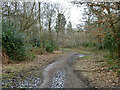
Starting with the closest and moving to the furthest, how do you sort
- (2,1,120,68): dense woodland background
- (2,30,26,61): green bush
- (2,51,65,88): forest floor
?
(2,51,65,88): forest floor, (2,1,120,68): dense woodland background, (2,30,26,61): green bush

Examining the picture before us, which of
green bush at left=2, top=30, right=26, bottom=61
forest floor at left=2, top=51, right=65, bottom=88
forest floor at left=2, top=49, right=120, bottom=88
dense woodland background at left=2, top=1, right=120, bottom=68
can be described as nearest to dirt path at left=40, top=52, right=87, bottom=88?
forest floor at left=2, top=49, right=120, bottom=88

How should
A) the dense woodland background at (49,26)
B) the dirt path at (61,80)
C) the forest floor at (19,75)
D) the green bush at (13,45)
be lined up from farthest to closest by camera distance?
the green bush at (13,45)
the dense woodland background at (49,26)
the forest floor at (19,75)
the dirt path at (61,80)

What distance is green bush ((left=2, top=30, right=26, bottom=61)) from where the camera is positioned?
5.85 meters

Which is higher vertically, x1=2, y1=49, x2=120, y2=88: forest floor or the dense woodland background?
the dense woodland background

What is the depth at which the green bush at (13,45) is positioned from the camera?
5852mm

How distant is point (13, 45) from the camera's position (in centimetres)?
605

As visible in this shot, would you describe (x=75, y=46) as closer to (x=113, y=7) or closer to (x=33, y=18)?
(x=33, y=18)

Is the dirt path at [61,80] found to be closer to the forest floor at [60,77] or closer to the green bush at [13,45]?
the forest floor at [60,77]

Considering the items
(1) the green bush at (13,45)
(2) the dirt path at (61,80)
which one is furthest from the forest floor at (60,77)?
(1) the green bush at (13,45)

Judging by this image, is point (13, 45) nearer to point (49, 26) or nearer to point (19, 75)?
point (19, 75)

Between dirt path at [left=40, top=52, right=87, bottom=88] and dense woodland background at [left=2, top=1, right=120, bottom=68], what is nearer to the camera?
dirt path at [left=40, top=52, right=87, bottom=88]

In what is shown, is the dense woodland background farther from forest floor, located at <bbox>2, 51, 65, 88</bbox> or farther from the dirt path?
the dirt path

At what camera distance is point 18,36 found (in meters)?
6.42

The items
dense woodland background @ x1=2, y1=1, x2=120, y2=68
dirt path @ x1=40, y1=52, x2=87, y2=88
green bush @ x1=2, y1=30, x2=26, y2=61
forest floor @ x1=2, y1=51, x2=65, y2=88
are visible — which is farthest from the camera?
green bush @ x1=2, y1=30, x2=26, y2=61
